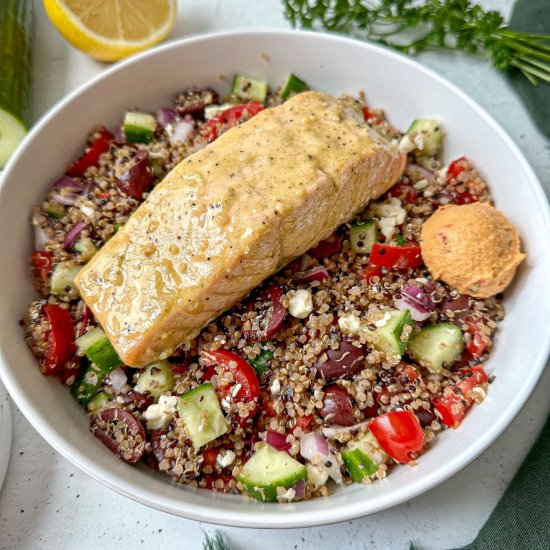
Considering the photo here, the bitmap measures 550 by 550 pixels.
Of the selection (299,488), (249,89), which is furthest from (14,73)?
(299,488)

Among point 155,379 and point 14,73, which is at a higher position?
point 14,73

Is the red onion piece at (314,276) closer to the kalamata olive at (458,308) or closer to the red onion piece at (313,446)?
the kalamata olive at (458,308)

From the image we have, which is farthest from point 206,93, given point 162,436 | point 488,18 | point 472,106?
point 162,436

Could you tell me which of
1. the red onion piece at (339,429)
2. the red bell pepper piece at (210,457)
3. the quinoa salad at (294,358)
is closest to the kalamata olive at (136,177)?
the quinoa salad at (294,358)

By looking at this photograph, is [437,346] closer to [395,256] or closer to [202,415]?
[395,256]

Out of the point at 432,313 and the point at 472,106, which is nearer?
the point at 432,313

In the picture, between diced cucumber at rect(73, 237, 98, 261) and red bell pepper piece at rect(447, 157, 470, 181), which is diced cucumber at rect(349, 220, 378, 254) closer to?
red bell pepper piece at rect(447, 157, 470, 181)

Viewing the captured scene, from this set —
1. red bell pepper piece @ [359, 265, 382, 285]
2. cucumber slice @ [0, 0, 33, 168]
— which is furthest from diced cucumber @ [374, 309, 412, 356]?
cucumber slice @ [0, 0, 33, 168]

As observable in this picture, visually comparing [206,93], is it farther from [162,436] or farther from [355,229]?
[162,436]
